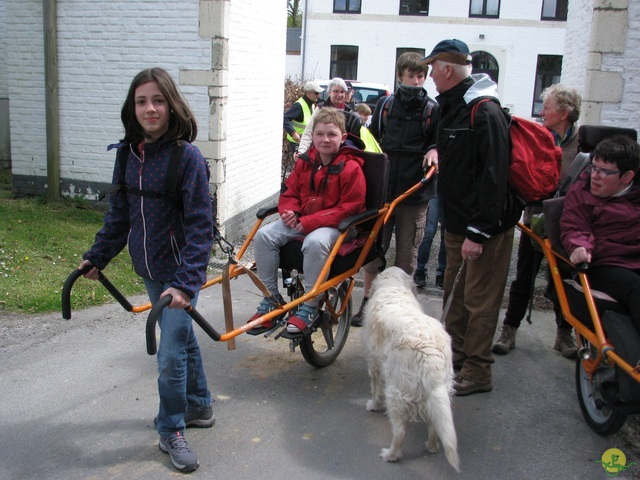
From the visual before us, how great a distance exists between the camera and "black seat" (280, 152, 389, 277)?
451 centimetres

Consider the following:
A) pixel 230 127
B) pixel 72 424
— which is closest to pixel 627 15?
pixel 230 127

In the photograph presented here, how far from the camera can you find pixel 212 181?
7863 millimetres

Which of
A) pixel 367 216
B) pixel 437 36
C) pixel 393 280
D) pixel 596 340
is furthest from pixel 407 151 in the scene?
pixel 437 36

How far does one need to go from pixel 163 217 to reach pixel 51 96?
619cm

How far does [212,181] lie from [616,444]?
5406mm

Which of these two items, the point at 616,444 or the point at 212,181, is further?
the point at 212,181

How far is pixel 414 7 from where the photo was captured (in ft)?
102

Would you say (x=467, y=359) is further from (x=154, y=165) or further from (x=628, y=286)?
(x=154, y=165)

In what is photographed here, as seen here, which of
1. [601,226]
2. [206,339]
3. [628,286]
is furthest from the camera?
[206,339]

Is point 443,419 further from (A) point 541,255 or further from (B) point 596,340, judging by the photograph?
(A) point 541,255

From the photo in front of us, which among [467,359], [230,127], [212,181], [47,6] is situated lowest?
[467,359]

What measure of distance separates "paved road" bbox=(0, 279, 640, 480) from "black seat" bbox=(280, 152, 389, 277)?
33.8 inches

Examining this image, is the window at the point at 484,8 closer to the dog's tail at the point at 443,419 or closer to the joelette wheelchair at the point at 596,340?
the joelette wheelchair at the point at 596,340

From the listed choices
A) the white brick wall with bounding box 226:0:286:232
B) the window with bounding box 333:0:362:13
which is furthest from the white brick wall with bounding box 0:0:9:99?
the window with bounding box 333:0:362:13
